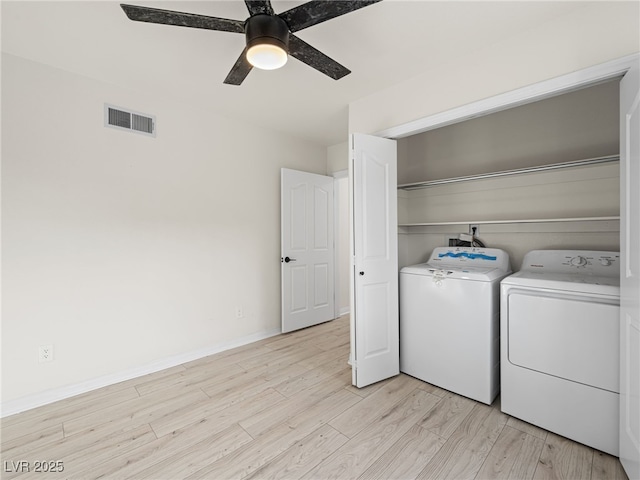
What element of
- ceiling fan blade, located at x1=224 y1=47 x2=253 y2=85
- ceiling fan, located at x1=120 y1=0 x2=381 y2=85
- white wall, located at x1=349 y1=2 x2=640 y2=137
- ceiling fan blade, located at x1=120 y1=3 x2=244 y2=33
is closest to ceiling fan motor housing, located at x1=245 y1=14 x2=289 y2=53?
ceiling fan, located at x1=120 y1=0 x2=381 y2=85

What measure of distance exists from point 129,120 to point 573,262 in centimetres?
388

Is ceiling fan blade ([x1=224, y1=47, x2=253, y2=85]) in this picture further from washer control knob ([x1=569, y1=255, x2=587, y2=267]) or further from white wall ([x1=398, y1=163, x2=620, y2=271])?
washer control knob ([x1=569, y1=255, x2=587, y2=267])

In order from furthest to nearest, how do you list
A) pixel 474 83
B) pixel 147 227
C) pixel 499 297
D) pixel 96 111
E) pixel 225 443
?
pixel 147 227, pixel 96 111, pixel 499 297, pixel 474 83, pixel 225 443

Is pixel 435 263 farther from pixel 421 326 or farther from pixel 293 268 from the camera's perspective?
pixel 293 268

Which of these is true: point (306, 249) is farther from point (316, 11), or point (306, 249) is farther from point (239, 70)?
point (316, 11)

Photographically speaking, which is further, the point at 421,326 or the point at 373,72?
the point at 421,326

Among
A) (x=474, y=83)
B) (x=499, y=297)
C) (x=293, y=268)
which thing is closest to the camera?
(x=474, y=83)

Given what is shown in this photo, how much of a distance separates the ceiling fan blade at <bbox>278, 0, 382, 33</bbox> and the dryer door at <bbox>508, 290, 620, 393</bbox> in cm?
200

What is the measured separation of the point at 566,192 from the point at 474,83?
1.21 meters

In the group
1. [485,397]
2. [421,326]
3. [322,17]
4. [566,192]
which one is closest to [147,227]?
[322,17]

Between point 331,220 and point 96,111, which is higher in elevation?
point 96,111

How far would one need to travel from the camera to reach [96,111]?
8.18 ft

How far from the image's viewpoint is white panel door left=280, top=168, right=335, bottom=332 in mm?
3799

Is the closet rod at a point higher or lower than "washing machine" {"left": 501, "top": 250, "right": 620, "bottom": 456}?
higher
